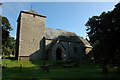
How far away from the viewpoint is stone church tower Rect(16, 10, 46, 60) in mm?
30641

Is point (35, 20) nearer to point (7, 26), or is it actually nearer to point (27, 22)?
point (27, 22)

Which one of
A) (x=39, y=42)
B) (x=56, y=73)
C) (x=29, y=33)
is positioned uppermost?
(x=29, y=33)

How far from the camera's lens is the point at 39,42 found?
108 feet

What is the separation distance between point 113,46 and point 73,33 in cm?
3139

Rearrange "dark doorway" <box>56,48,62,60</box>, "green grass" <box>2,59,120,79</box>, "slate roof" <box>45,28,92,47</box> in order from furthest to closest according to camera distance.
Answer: "slate roof" <box>45,28,92,47</box> → "dark doorway" <box>56,48,62,60</box> → "green grass" <box>2,59,120,79</box>

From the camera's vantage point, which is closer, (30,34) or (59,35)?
(30,34)

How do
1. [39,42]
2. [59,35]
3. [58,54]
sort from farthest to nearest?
[59,35]
[58,54]
[39,42]

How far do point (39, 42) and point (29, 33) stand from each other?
3979 millimetres

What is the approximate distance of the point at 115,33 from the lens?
36.2 feet

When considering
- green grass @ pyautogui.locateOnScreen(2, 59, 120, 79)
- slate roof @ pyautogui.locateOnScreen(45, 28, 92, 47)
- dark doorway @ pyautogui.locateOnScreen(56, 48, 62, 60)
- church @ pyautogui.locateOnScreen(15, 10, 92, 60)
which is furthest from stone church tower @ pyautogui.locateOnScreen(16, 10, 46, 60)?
green grass @ pyautogui.locateOnScreen(2, 59, 120, 79)

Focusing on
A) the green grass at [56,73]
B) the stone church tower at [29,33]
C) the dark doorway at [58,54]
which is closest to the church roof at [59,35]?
the stone church tower at [29,33]

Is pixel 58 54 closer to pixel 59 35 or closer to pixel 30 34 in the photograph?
pixel 59 35

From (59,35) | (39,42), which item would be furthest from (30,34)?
(59,35)

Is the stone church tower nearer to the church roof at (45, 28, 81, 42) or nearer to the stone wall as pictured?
the stone wall
